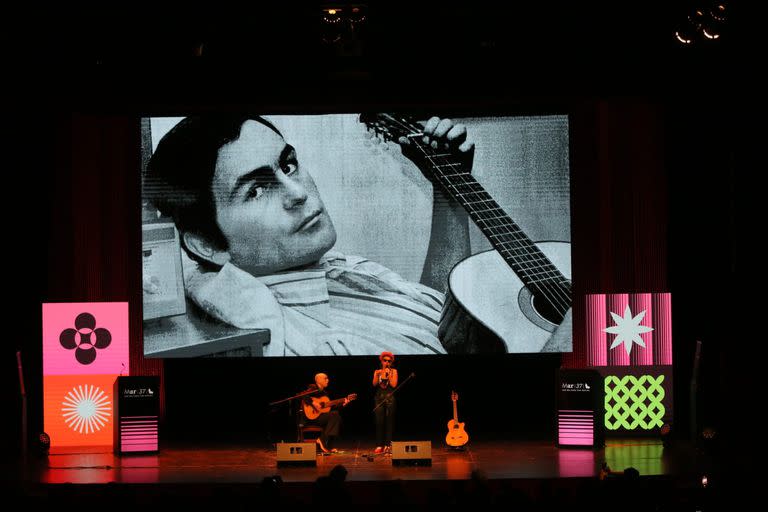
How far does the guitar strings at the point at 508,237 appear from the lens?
9398 millimetres

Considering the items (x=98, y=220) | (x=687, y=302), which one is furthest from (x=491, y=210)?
(x=98, y=220)

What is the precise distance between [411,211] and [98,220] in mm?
2963

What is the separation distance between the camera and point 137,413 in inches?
341

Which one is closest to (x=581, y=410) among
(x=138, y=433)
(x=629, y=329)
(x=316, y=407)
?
(x=629, y=329)

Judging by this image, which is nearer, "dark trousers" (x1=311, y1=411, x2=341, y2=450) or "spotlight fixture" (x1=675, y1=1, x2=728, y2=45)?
"spotlight fixture" (x1=675, y1=1, x2=728, y2=45)

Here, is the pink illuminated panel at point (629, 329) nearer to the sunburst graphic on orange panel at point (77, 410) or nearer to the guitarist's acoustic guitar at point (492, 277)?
the guitarist's acoustic guitar at point (492, 277)

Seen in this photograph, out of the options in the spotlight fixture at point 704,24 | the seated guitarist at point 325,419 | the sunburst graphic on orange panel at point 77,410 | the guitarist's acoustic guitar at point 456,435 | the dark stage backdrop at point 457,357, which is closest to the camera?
the spotlight fixture at point 704,24

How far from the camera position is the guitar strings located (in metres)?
9.40

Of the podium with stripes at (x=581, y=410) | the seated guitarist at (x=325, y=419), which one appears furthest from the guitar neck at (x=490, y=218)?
the seated guitarist at (x=325, y=419)

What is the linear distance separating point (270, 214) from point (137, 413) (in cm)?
216

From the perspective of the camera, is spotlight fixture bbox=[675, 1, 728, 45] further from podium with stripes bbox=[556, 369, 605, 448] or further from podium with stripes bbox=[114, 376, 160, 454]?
podium with stripes bbox=[114, 376, 160, 454]

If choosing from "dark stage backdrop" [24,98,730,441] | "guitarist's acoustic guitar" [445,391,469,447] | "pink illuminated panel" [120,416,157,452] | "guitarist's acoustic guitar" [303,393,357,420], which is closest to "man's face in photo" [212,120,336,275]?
"dark stage backdrop" [24,98,730,441]

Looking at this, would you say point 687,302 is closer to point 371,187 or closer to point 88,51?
point 371,187

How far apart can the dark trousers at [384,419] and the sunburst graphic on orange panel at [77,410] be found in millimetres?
2371
